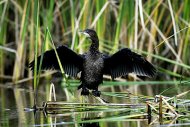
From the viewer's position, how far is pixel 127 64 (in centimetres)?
738

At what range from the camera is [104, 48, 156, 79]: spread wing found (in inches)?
277

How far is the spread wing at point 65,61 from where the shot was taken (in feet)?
23.9

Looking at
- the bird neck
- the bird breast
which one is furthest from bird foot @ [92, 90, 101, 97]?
the bird neck

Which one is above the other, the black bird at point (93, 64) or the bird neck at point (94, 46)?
the bird neck at point (94, 46)

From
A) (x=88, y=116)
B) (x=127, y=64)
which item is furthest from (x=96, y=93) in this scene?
(x=88, y=116)

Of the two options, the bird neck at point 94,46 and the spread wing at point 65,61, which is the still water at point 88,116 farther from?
the bird neck at point 94,46

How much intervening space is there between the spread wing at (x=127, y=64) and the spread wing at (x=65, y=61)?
1.22 ft

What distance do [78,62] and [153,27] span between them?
2.67 m

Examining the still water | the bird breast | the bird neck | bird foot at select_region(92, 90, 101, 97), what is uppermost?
the bird neck

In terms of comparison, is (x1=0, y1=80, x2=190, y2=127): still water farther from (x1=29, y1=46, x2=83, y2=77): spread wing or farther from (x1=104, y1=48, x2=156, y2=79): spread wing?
(x1=29, y1=46, x2=83, y2=77): spread wing

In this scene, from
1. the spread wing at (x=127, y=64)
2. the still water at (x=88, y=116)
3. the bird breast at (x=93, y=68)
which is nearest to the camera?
the still water at (x=88, y=116)

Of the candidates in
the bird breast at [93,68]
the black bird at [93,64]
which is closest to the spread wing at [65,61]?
the black bird at [93,64]

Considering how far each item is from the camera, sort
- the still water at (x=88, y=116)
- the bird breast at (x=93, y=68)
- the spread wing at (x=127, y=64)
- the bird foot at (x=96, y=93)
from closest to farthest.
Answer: the still water at (x=88, y=116) < the spread wing at (x=127, y=64) < the bird foot at (x=96, y=93) < the bird breast at (x=93, y=68)

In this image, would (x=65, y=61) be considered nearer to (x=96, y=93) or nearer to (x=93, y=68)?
(x=93, y=68)
